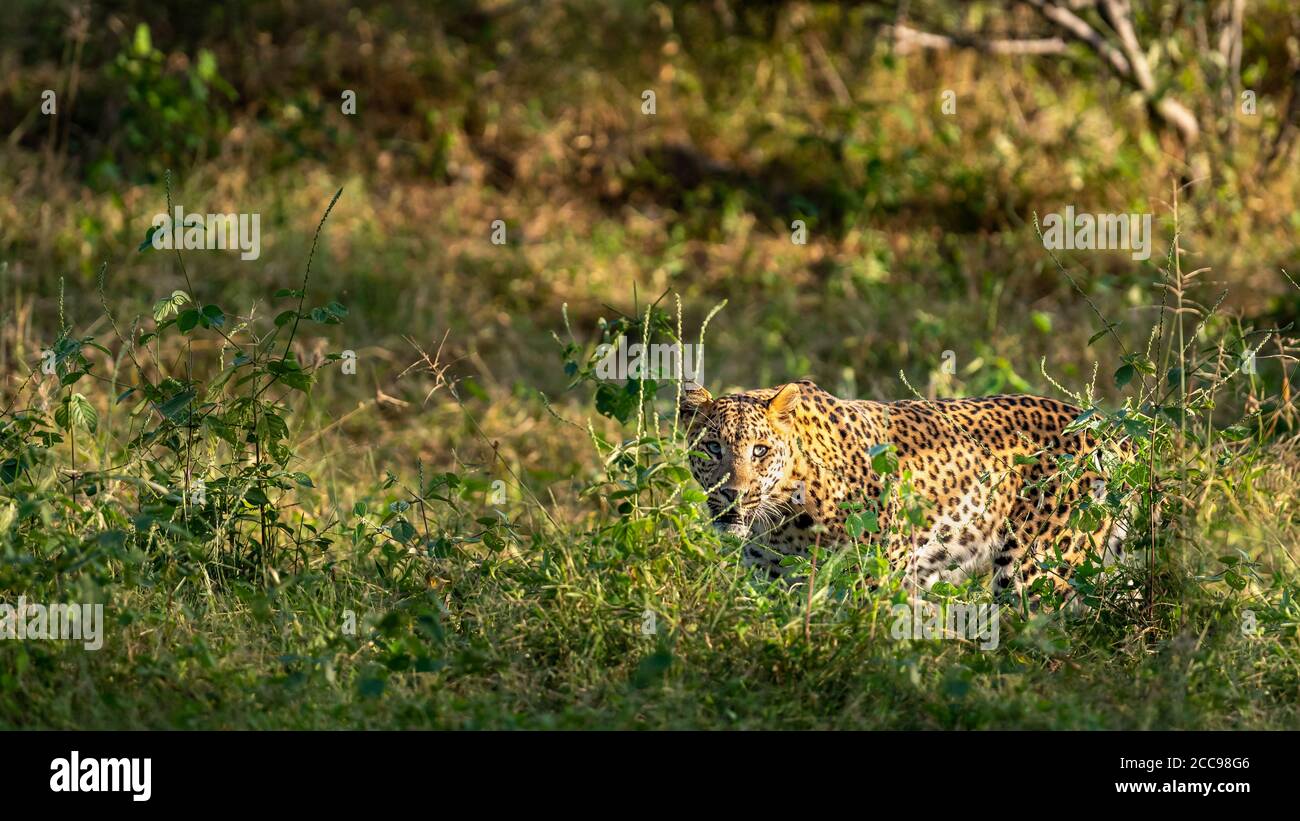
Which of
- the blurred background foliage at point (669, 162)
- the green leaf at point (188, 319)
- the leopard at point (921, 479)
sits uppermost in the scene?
the blurred background foliage at point (669, 162)

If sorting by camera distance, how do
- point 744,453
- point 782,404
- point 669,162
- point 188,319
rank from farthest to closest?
point 669,162
point 782,404
point 744,453
point 188,319

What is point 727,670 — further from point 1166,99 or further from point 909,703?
point 1166,99

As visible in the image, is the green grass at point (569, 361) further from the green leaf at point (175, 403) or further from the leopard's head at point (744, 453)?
the leopard's head at point (744, 453)

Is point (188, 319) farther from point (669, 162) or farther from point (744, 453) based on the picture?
point (669, 162)

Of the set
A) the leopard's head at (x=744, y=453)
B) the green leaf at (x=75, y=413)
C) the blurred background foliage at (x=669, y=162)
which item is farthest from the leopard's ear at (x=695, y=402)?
the blurred background foliage at (x=669, y=162)

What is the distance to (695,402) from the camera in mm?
5898

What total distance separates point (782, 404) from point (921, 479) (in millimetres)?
608

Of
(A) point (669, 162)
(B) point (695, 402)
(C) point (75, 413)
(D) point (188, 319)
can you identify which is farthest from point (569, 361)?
(A) point (669, 162)

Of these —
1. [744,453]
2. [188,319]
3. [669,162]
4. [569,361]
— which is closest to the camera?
[188,319]

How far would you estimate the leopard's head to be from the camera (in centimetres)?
568

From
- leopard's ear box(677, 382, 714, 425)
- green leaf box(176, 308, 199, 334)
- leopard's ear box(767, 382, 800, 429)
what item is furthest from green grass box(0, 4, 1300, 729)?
leopard's ear box(767, 382, 800, 429)

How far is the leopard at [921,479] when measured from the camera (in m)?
5.71

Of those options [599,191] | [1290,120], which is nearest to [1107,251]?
[1290,120]

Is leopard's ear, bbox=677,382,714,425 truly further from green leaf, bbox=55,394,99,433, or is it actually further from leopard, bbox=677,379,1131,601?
green leaf, bbox=55,394,99,433
